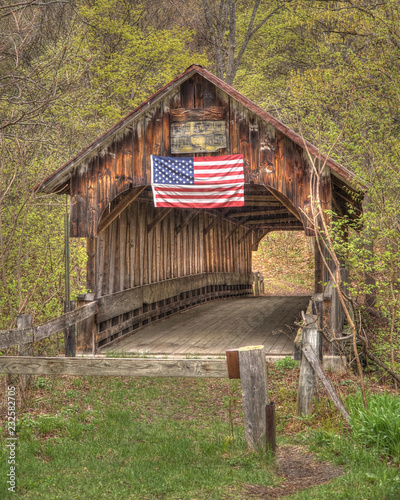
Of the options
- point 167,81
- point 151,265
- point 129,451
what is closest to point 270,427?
point 129,451

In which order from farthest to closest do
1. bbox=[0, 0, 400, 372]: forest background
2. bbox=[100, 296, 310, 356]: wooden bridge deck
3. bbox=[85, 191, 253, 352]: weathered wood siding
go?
bbox=[85, 191, 253, 352]: weathered wood siding
bbox=[100, 296, 310, 356]: wooden bridge deck
bbox=[0, 0, 400, 372]: forest background

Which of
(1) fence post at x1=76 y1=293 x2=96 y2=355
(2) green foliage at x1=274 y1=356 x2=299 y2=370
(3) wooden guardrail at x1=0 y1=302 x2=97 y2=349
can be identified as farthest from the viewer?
(1) fence post at x1=76 y1=293 x2=96 y2=355

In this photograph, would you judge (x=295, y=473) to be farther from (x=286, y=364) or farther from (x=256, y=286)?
(x=256, y=286)

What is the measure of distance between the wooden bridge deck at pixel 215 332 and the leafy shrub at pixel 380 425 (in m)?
4.02

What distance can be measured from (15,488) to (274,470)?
7.25 feet

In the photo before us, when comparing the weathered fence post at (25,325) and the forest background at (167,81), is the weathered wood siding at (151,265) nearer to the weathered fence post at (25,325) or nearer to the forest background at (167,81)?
the forest background at (167,81)

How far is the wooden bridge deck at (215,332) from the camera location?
10.3m

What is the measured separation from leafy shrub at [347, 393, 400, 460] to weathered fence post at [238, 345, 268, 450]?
3.27 feet

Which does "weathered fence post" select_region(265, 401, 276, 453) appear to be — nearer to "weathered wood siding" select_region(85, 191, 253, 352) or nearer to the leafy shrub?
the leafy shrub

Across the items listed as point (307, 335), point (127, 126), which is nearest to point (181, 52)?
point (127, 126)

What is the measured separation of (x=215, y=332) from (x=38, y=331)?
18.7 ft

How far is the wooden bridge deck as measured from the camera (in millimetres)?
10336

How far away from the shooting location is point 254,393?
517 centimetres

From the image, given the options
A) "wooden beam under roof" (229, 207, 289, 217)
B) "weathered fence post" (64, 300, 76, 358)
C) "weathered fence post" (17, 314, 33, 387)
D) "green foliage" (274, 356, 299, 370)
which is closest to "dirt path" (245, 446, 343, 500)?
"green foliage" (274, 356, 299, 370)
